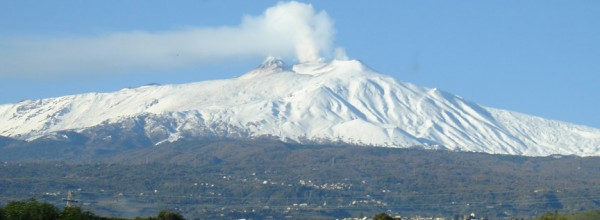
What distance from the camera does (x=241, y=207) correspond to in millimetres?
190125

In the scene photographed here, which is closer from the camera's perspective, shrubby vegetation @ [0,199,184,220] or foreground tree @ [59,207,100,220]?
shrubby vegetation @ [0,199,184,220]

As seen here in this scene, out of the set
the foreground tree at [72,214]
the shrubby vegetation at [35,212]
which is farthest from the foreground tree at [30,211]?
the foreground tree at [72,214]

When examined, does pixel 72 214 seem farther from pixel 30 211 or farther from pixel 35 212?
pixel 30 211

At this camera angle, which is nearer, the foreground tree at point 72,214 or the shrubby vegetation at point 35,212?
the shrubby vegetation at point 35,212

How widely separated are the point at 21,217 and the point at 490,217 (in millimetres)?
129293

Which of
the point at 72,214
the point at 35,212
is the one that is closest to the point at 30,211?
the point at 35,212

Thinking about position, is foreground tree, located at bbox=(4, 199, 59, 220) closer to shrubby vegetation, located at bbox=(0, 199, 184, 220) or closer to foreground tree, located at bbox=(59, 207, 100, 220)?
shrubby vegetation, located at bbox=(0, 199, 184, 220)

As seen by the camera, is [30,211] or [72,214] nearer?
[30,211]

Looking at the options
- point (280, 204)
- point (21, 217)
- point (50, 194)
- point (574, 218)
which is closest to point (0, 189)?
point (50, 194)

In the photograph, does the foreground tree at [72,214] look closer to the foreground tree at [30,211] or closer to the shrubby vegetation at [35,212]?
the shrubby vegetation at [35,212]

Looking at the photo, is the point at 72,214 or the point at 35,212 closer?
the point at 35,212

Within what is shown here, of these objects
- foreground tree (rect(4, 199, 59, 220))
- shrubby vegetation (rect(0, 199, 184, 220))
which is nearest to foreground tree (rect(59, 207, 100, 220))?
shrubby vegetation (rect(0, 199, 184, 220))

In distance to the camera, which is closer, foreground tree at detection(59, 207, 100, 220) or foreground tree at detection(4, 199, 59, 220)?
foreground tree at detection(4, 199, 59, 220)

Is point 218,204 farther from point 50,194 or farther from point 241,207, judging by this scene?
point 50,194
